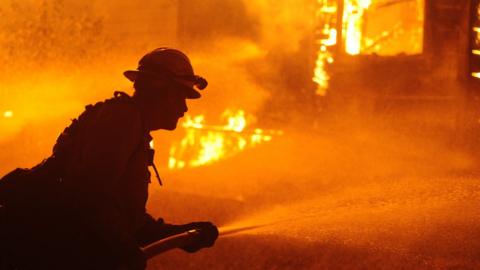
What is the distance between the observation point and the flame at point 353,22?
403 inches

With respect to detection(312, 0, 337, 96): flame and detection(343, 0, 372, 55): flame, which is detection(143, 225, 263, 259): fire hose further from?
detection(343, 0, 372, 55): flame

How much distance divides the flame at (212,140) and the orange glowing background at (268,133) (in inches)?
1.0

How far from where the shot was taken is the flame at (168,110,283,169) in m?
11.0

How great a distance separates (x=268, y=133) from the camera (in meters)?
10.8

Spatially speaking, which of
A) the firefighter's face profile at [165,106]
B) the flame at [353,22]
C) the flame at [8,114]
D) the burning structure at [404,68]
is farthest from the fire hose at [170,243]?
the flame at [8,114]

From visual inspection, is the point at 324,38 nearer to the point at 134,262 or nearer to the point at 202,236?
the point at 202,236

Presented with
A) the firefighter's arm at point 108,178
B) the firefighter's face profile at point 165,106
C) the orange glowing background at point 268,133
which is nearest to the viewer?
the firefighter's arm at point 108,178

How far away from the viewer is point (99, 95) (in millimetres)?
13188

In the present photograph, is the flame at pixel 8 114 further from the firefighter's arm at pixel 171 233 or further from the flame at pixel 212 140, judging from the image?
the firefighter's arm at pixel 171 233

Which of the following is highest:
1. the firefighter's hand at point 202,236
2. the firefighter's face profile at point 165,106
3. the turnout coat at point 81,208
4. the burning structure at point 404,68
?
the burning structure at point 404,68

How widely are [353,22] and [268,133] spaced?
244 cm

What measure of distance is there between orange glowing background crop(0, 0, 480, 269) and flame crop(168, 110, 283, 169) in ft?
0.08

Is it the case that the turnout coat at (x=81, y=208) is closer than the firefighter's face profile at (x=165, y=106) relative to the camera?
Yes

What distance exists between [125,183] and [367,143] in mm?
7348
